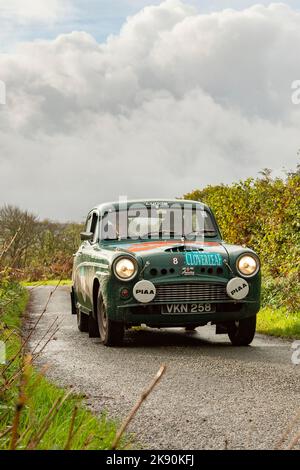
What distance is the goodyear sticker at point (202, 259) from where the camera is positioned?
9.39 m

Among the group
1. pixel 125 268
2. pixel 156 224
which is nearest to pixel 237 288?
pixel 125 268

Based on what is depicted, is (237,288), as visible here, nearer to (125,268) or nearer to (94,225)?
(125,268)

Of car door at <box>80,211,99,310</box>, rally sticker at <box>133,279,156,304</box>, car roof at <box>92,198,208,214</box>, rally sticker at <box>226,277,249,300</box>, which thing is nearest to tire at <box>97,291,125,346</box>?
rally sticker at <box>133,279,156,304</box>

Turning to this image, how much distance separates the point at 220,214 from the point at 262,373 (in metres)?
11.2

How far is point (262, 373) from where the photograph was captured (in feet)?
24.2

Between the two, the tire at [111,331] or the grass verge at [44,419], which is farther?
the tire at [111,331]

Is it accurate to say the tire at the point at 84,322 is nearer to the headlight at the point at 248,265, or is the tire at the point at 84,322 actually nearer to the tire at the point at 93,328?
the tire at the point at 93,328

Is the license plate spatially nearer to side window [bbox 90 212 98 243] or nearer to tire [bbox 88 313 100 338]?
tire [bbox 88 313 100 338]

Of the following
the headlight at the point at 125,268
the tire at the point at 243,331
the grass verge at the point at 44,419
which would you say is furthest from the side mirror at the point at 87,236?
the grass verge at the point at 44,419

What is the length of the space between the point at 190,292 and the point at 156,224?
6.03ft

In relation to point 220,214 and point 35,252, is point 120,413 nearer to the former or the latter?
point 220,214

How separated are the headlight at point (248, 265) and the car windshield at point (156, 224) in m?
1.35

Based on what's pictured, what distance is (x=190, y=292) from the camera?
934 cm

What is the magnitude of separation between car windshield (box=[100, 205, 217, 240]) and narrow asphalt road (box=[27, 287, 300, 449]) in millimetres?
1399
